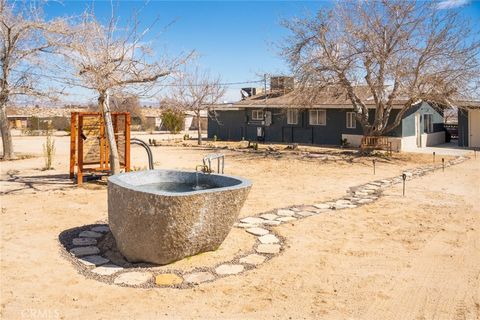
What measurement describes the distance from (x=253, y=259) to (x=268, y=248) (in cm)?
50

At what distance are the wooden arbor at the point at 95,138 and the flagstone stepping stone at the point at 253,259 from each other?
6.81 metres

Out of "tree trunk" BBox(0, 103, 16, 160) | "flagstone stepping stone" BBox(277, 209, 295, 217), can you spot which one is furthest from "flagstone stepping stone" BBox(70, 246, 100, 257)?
"tree trunk" BBox(0, 103, 16, 160)

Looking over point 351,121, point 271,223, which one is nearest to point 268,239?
point 271,223

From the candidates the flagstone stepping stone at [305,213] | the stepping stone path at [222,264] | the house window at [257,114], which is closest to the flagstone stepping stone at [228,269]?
the stepping stone path at [222,264]

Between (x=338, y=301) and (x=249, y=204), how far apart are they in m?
4.58

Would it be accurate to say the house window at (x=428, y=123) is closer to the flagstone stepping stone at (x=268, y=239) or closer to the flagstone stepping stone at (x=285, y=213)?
the flagstone stepping stone at (x=285, y=213)

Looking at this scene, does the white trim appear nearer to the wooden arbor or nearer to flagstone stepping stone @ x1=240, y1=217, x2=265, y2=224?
the wooden arbor

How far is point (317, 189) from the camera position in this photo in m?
10.5

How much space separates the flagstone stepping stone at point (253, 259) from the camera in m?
5.35

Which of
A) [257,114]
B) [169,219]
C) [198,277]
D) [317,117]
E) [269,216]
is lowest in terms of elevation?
[198,277]

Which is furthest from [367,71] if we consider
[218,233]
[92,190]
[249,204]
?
[218,233]

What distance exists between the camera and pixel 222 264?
5.24 meters

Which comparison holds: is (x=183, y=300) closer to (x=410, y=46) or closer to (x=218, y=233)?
(x=218, y=233)

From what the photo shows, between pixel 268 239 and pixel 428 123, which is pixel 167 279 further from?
pixel 428 123
